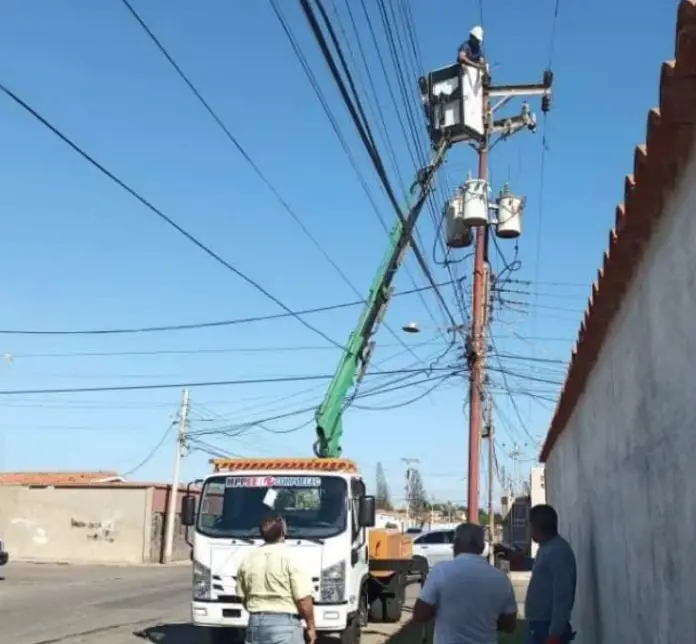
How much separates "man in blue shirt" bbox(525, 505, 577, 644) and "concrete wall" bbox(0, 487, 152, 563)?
124 feet

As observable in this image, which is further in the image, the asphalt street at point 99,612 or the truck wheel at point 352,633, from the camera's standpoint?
the asphalt street at point 99,612

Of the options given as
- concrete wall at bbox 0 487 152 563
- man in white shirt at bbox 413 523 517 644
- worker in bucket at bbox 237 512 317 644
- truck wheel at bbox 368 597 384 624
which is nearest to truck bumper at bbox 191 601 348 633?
worker in bucket at bbox 237 512 317 644

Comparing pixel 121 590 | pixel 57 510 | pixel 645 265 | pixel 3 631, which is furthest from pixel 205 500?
pixel 57 510

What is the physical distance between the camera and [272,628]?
6211 millimetres

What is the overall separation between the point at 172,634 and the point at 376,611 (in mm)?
3611

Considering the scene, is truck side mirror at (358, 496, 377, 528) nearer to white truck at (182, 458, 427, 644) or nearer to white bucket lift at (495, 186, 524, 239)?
white truck at (182, 458, 427, 644)

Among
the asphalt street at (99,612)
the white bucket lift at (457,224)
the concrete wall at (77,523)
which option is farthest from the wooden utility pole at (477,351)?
the concrete wall at (77,523)

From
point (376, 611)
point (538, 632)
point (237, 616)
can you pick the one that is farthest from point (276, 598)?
point (376, 611)

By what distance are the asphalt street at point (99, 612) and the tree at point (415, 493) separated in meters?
72.3

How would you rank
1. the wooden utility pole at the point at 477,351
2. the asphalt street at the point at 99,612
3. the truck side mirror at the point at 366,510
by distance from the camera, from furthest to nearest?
the wooden utility pole at the point at 477,351 → the asphalt street at the point at 99,612 → the truck side mirror at the point at 366,510

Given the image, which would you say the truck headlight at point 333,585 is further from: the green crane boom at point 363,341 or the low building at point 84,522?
the low building at point 84,522

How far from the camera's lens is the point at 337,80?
24.3ft

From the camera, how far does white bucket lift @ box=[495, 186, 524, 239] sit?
18.8 meters

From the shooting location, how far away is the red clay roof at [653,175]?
322 cm
